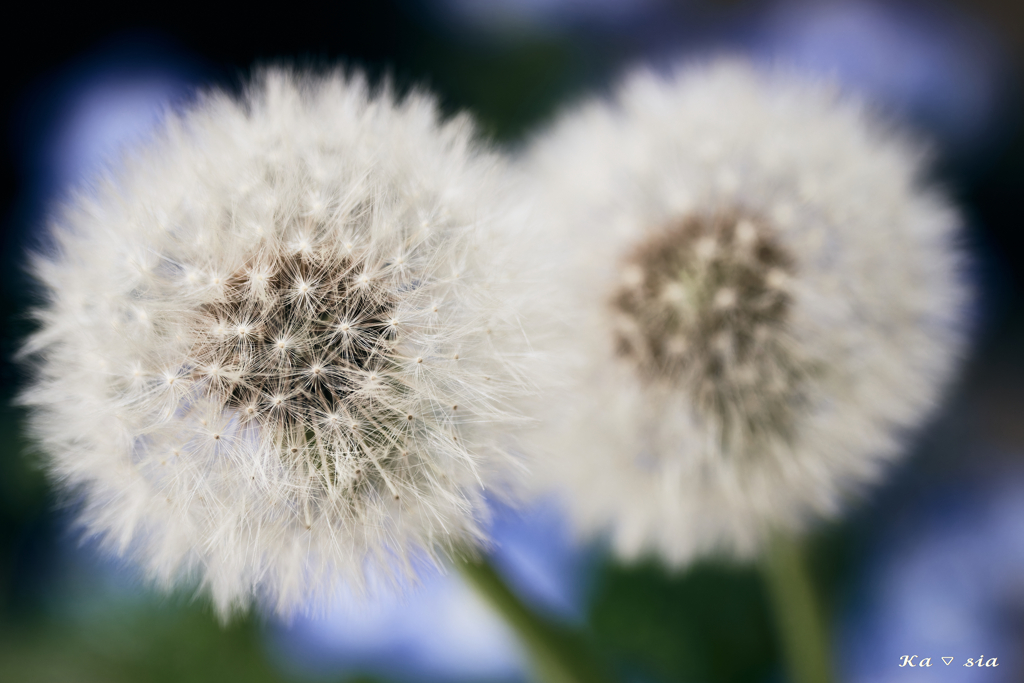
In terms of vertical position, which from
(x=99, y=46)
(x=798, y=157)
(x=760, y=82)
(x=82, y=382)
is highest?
(x=99, y=46)

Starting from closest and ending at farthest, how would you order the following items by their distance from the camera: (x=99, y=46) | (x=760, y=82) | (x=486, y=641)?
(x=760, y=82)
(x=486, y=641)
(x=99, y=46)

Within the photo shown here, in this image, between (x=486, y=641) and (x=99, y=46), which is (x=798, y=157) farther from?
(x=99, y=46)

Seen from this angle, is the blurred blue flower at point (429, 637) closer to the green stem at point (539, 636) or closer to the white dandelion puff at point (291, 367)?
the green stem at point (539, 636)

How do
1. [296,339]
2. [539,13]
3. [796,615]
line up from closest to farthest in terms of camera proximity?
1. [296,339]
2. [796,615]
3. [539,13]

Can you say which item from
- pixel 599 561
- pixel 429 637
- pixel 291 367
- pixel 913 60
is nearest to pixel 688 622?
pixel 599 561

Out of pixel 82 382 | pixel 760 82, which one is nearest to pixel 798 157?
pixel 760 82

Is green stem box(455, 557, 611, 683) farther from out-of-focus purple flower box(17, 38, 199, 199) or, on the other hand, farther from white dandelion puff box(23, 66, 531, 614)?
out-of-focus purple flower box(17, 38, 199, 199)

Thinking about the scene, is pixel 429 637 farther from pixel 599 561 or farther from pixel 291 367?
pixel 291 367
